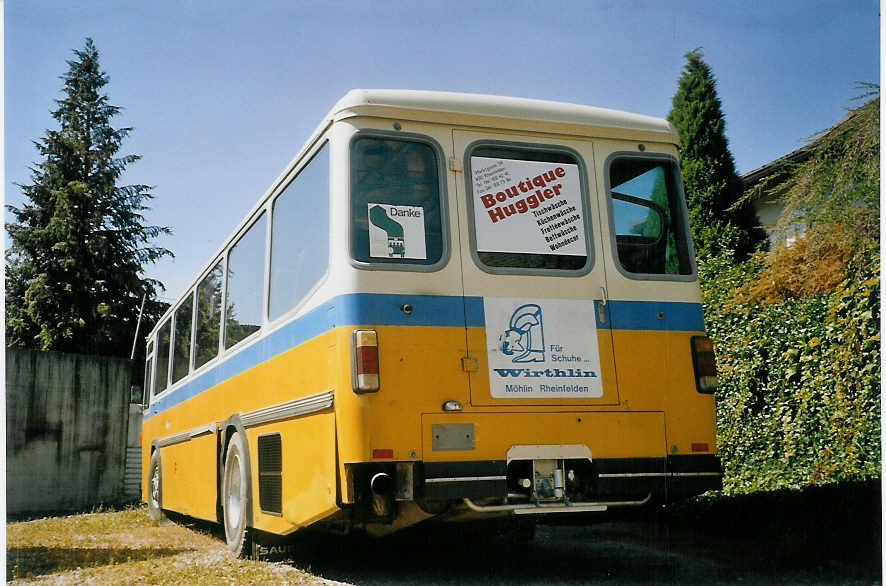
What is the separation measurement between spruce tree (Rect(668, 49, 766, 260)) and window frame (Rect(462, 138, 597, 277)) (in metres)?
8.03

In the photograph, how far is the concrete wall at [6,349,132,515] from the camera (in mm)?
17406

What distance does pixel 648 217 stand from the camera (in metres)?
6.49

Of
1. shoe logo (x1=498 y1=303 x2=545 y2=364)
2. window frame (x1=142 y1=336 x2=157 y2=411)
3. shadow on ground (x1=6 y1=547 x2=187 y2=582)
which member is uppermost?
window frame (x1=142 y1=336 x2=157 y2=411)

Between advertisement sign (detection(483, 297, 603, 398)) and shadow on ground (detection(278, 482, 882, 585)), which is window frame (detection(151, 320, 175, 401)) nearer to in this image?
shadow on ground (detection(278, 482, 882, 585))

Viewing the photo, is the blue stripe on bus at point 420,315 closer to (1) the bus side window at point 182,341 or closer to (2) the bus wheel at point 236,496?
(2) the bus wheel at point 236,496

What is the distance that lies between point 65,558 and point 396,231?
204 inches

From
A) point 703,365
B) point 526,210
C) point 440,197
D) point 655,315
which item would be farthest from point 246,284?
point 703,365

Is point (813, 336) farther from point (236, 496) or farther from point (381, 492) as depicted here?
point (236, 496)

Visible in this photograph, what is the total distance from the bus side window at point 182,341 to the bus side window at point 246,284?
2.13m

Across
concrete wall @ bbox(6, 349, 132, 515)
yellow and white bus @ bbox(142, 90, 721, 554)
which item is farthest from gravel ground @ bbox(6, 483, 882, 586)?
concrete wall @ bbox(6, 349, 132, 515)

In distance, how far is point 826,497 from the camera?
24.5 ft

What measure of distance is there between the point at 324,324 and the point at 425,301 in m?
0.64

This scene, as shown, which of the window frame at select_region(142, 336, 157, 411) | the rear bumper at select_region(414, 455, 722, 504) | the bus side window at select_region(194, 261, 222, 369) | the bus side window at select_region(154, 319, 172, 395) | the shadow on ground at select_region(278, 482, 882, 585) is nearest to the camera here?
the rear bumper at select_region(414, 455, 722, 504)

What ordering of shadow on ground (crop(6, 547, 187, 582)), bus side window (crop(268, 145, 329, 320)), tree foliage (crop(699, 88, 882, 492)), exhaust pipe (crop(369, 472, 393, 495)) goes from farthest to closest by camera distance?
shadow on ground (crop(6, 547, 187, 582)) → tree foliage (crop(699, 88, 882, 492)) → bus side window (crop(268, 145, 329, 320)) → exhaust pipe (crop(369, 472, 393, 495))
